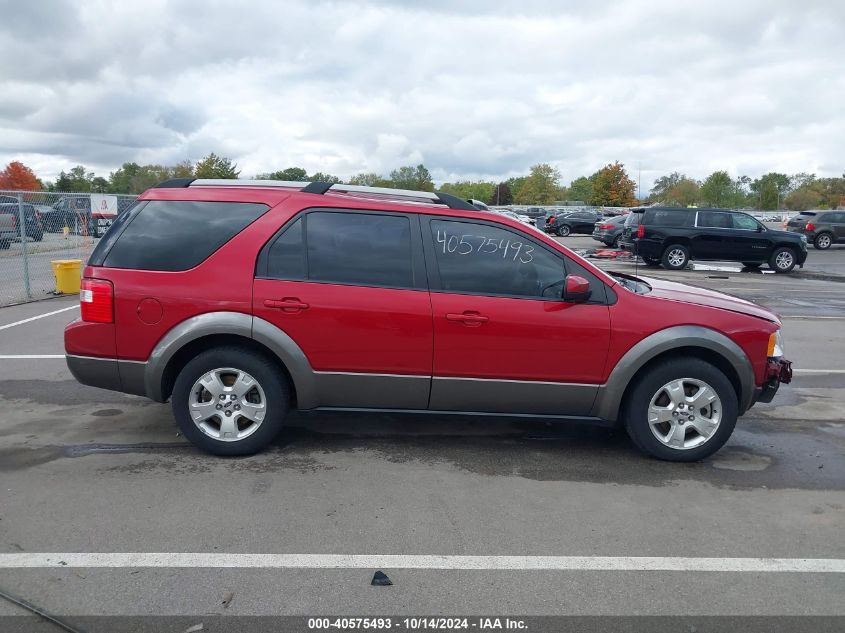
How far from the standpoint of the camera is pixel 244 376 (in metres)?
4.58

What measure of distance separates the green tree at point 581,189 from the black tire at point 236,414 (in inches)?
4635

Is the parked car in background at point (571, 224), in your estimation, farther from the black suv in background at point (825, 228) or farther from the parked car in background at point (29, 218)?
the parked car in background at point (29, 218)

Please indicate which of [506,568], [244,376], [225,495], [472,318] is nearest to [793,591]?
[506,568]

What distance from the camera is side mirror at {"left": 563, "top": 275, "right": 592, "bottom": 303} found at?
4.49 meters

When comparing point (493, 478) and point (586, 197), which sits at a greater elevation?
point (586, 197)

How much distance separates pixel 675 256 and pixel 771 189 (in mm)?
80418

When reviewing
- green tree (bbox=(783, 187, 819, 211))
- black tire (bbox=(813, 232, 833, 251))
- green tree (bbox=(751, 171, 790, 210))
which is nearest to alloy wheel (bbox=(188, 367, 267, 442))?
black tire (bbox=(813, 232, 833, 251))

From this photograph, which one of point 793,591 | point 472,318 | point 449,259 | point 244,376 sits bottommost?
point 793,591

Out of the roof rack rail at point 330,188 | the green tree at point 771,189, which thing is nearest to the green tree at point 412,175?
the green tree at point 771,189

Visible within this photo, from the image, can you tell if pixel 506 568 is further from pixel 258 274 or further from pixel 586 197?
pixel 586 197

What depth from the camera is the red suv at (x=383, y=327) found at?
4535mm

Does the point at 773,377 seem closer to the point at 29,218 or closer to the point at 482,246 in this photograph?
the point at 482,246

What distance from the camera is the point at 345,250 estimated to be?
4645mm

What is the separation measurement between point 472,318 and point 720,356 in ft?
5.81
